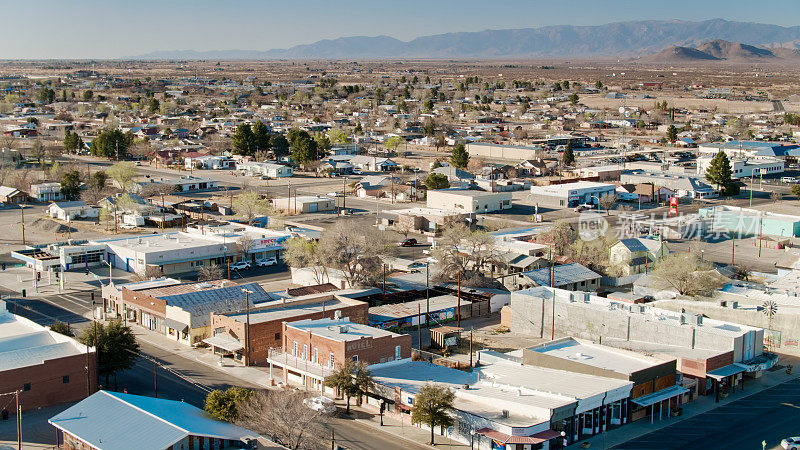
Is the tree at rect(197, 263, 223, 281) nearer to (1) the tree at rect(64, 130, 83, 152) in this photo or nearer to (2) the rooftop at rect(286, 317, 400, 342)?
(2) the rooftop at rect(286, 317, 400, 342)

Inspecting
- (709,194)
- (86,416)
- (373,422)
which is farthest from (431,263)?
(709,194)

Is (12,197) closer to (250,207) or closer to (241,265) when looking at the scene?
(250,207)

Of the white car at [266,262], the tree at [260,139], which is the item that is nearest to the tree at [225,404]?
the white car at [266,262]

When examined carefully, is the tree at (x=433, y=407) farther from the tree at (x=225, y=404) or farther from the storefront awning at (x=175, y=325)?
the storefront awning at (x=175, y=325)

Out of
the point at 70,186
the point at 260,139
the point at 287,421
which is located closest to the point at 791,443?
the point at 287,421

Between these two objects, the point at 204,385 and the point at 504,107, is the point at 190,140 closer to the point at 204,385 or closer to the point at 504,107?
the point at 504,107

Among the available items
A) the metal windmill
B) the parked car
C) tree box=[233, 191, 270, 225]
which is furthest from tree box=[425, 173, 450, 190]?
the metal windmill
